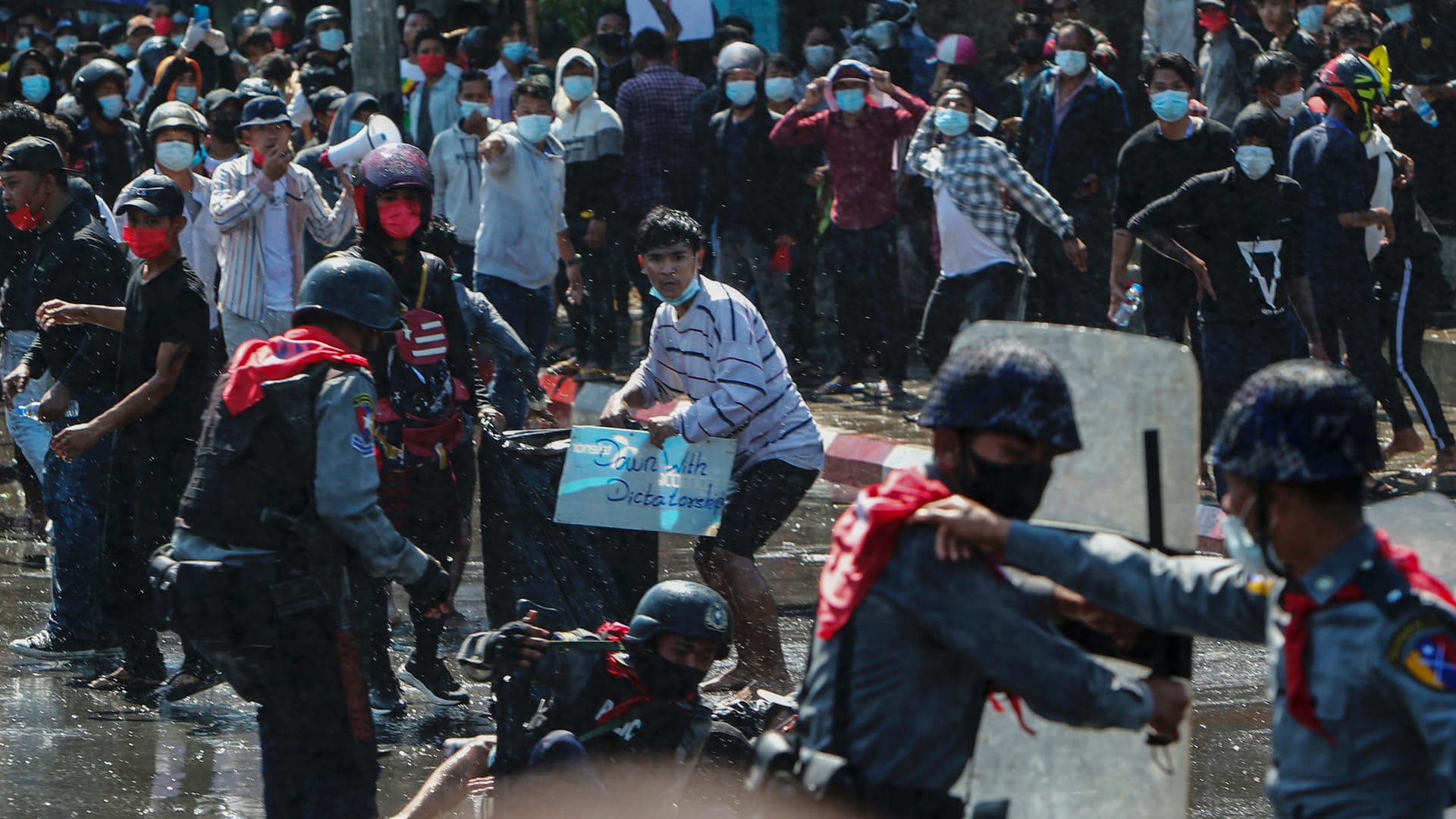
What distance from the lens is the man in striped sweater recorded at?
20.4ft

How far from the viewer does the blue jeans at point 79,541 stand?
24.1 ft

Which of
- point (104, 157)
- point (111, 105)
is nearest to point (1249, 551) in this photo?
point (111, 105)

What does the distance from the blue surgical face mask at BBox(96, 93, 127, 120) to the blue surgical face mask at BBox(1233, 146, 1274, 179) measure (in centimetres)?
804

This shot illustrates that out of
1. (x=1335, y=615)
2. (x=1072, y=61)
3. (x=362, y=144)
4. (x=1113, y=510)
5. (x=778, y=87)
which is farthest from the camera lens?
(x=778, y=87)

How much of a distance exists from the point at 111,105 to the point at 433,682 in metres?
8.11

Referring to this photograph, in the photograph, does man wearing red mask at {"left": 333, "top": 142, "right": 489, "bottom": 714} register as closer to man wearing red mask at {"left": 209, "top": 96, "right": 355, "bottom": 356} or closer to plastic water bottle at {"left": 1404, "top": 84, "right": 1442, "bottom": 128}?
man wearing red mask at {"left": 209, "top": 96, "right": 355, "bottom": 356}

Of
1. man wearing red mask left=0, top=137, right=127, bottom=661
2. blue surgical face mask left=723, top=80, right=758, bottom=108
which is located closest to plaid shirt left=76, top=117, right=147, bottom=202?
blue surgical face mask left=723, top=80, right=758, bottom=108

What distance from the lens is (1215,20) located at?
38.8 ft

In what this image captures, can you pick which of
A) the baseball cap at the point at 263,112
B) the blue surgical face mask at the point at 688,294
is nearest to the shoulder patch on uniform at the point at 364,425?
the blue surgical face mask at the point at 688,294

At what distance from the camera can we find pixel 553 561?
612 cm

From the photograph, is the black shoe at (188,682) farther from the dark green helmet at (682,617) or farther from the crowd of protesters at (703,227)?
the dark green helmet at (682,617)

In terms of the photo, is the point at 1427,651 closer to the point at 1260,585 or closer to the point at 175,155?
the point at 1260,585

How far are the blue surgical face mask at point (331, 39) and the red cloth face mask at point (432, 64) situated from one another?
10.2ft

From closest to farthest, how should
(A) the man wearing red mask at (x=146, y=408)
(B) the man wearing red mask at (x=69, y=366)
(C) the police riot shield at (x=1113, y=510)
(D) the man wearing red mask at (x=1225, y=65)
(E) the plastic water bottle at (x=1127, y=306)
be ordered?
(C) the police riot shield at (x=1113, y=510) < (A) the man wearing red mask at (x=146, y=408) < (B) the man wearing red mask at (x=69, y=366) < (E) the plastic water bottle at (x=1127, y=306) < (D) the man wearing red mask at (x=1225, y=65)
